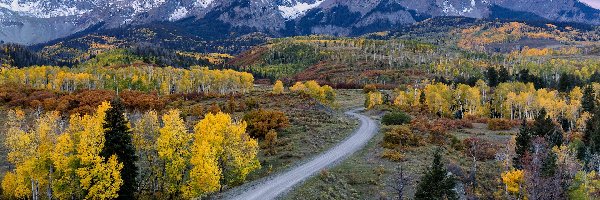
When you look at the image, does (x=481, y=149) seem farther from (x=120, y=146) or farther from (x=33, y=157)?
(x=33, y=157)

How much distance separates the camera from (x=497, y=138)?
7925cm

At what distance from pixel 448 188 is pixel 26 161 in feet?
122

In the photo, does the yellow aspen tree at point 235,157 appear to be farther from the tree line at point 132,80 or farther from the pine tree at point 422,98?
the tree line at point 132,80

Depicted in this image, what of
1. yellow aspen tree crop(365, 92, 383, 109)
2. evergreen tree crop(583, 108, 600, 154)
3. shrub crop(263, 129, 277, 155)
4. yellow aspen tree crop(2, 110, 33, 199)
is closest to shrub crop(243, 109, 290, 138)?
shrub crop(263, 129, 277, 155)

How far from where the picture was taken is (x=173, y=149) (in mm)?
42156

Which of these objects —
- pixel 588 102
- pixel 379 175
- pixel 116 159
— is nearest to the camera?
pixel 116 159

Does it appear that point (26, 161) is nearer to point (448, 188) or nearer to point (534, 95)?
point (448, 188)

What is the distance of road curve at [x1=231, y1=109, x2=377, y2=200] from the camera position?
137 ft

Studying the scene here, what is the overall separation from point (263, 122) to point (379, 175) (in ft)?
77.5

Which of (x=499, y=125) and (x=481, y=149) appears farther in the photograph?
(x=499, y=125)

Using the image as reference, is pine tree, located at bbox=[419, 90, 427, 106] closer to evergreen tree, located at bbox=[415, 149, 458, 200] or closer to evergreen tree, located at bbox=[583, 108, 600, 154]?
evergreen tree, located at bbox=[583, 108, 600, 154]

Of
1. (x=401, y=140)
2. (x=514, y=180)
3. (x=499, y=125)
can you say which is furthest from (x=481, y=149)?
(x=499, y=125)

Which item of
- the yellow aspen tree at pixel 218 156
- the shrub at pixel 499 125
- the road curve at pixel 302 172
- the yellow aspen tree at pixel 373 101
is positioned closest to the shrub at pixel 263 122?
the road curve at pixel 302 172

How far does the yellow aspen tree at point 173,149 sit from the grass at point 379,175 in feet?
34.1
